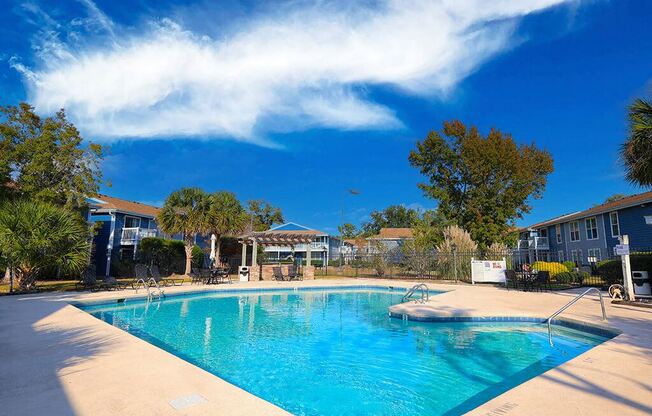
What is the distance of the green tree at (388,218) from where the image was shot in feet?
234

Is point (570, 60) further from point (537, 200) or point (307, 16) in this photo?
point (307, 16)

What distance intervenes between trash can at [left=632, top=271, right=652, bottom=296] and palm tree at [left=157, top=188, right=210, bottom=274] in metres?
21.9

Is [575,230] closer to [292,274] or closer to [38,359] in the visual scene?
[292,274]

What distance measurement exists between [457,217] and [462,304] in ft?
61.8

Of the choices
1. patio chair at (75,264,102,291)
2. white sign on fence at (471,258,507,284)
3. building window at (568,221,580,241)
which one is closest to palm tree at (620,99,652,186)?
white sign on fence at (471,258,507,284)

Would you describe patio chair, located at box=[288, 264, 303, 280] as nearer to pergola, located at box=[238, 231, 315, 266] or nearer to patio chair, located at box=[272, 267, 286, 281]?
patio chair, located at box=[272, 267, 286, 281]

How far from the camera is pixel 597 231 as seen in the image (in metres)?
26.2

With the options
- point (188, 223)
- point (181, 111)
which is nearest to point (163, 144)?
point (181, 111)

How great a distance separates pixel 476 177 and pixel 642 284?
1623cm

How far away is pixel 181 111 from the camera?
2573 centimetres

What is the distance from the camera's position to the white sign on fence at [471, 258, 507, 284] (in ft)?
57.5

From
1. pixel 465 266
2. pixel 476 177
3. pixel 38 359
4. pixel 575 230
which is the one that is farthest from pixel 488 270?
pixel 38 359

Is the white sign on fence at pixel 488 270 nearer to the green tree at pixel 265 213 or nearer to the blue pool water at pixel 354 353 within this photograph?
the blue pool water at pixel 354 353

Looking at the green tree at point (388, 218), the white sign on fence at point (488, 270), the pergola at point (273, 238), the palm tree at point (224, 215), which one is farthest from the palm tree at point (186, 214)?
the green tree at point (388, 218)
